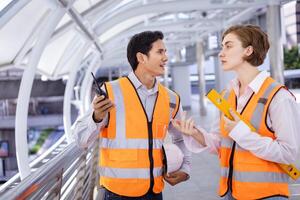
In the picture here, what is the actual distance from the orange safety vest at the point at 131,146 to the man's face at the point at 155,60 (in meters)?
0.15

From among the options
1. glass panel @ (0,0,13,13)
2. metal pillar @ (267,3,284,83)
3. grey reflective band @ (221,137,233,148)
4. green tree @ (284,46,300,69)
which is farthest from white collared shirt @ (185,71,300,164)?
green tree @ (284,46,300,69)

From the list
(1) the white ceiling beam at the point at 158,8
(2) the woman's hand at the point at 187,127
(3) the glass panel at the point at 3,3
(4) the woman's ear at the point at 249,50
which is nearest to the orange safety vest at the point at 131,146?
(2) the woman's hand at the point at 187,127

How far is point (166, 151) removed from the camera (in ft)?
8.03

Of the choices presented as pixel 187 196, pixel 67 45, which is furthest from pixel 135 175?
pixel 67 45

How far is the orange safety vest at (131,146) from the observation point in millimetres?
2312

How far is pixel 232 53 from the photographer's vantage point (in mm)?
2207

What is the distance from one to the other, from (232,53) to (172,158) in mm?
653

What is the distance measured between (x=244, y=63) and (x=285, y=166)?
54cm

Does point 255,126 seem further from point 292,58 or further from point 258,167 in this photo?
point 292,58

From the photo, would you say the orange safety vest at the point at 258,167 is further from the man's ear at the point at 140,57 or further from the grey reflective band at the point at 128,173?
the man's ear at the point at 140,57

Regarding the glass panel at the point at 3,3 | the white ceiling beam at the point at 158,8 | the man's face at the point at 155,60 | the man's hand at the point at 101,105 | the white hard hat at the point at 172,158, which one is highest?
the white ceiling beam at the point at 158,8

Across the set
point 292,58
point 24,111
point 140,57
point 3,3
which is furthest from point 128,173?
point 292,58

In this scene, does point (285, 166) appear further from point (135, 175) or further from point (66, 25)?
point (66, 25)

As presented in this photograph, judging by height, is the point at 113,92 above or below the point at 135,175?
above
